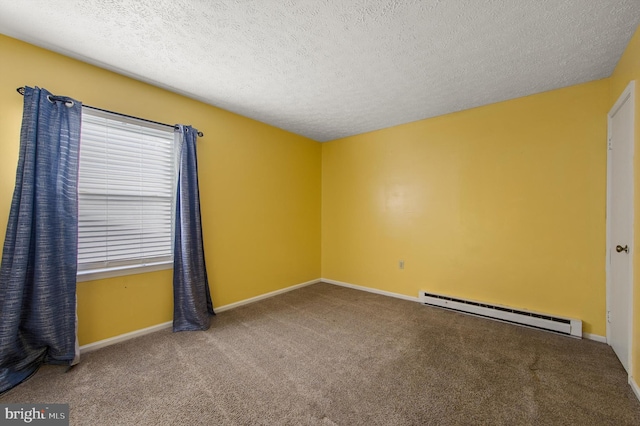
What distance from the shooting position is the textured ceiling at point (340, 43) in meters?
1.61

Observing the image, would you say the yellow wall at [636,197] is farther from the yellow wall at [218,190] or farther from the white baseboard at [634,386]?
the yellow wall at [218,190]

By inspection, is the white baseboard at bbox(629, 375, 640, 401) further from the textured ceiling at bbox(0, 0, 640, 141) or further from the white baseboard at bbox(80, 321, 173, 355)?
the white baseboard at bbox(80, 321, 173, 355)

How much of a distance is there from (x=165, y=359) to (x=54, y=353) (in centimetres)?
79

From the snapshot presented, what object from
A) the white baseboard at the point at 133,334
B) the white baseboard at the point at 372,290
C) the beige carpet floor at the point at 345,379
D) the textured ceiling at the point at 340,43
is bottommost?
the white baseboard at the point at 372,290

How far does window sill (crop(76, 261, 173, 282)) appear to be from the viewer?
220 centimetres

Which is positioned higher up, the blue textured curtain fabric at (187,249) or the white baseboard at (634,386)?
the blue textured curtain fabric at (187,249)

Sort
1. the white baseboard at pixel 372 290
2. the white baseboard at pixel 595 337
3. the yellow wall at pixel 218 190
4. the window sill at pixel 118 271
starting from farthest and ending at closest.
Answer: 1. the white baseboard at pixel 372 290
2. the white baseboard at pixel 595 337
3. the window sill at pixel 118 271
4. the yellow wall at pixel 218 190

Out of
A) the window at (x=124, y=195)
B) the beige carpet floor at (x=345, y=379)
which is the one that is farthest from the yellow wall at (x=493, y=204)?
the window at (x=124, y=195)

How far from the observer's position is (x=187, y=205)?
2684 mm

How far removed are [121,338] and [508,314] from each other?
3949mm

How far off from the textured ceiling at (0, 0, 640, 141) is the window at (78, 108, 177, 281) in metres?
0.56

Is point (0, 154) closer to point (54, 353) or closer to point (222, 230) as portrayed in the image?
point (54, 353)

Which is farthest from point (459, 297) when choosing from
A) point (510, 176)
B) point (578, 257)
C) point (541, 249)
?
point (510, 176)

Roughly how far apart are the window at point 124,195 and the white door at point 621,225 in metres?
3.97
